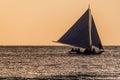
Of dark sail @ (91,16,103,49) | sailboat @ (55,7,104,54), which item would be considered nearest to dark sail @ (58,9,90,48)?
sailboat @ (55,7,104,54)

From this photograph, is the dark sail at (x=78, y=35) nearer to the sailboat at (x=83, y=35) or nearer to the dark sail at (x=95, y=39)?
the sailboat at (x=83, y=35)

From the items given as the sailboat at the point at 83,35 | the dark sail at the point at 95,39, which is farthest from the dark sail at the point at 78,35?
the dark sail at the point at 95,39

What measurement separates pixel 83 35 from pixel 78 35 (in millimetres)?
1947

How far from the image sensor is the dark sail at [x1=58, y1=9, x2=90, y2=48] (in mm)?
104875

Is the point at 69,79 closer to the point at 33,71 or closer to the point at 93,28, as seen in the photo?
the point at 33,71

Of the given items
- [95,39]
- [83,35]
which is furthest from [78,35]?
[95,39]

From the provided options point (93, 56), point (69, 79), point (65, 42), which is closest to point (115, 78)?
point (69, 79)

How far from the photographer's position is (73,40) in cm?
10544

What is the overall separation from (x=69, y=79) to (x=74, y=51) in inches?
2223

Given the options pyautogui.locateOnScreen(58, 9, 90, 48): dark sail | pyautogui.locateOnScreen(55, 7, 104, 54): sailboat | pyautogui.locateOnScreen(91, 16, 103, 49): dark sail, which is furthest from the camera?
pyautogui.locateOnScreen(91, 16, 103, 49): dark sail

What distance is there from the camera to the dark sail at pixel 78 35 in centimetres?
10488

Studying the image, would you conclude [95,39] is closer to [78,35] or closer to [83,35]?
[83,35]

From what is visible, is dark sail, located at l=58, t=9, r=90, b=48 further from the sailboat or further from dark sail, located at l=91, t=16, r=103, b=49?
dark sail, located at l=91, t=16, r=103, b=49

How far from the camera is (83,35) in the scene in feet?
354
